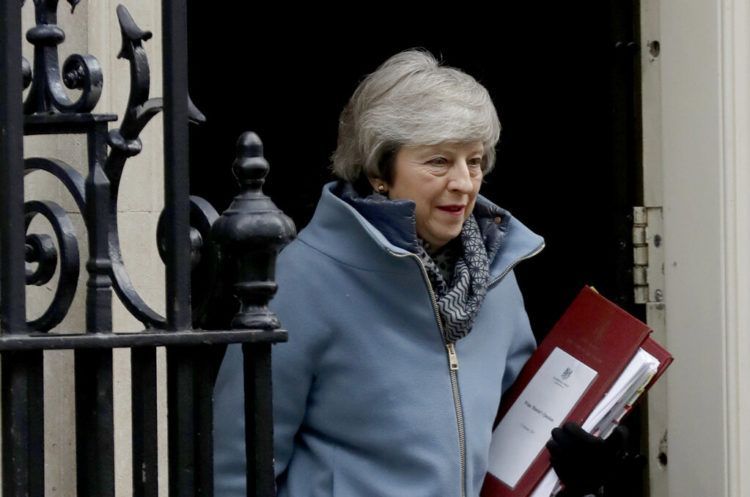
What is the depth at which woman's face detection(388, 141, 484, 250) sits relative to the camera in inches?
119

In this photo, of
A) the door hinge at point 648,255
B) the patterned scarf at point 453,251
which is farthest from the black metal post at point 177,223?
the door hinge at point 648,255

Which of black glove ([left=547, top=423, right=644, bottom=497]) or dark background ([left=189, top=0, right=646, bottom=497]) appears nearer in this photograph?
black glove ([left=547, top=423, right=644, bottom=497])

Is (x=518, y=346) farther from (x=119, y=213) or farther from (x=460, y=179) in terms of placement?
(x=119, y=213)

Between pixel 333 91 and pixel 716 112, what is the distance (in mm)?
1926

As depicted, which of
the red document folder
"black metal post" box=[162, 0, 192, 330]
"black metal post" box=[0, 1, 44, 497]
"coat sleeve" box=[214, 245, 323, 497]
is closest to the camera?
"black metal post" box=[0, 1, 44, 497]

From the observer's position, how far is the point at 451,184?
3.02m

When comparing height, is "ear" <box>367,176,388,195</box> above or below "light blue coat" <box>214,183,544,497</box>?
above

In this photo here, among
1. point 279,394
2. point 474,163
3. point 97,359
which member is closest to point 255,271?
point 97,359

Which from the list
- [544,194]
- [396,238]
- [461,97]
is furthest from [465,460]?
[544,194]

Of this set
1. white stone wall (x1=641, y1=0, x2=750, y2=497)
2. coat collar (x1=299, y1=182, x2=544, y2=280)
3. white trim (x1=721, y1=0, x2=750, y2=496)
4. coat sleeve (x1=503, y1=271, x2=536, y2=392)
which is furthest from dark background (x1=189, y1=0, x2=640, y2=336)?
coat collar (x1=299, y1=182, x2=544, y2=280)

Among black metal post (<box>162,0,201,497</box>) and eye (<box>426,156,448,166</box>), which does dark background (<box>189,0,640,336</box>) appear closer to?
eye (<box>426,156,448,166</box>)

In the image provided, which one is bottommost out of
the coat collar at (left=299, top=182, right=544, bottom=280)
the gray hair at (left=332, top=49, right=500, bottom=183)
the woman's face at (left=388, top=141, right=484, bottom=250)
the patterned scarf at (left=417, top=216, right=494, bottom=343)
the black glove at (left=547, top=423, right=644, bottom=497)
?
the black glove at (left=547, top=423, right=644, bottom=497)

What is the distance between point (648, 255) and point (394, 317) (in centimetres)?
117

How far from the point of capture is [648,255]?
4.01 meters
